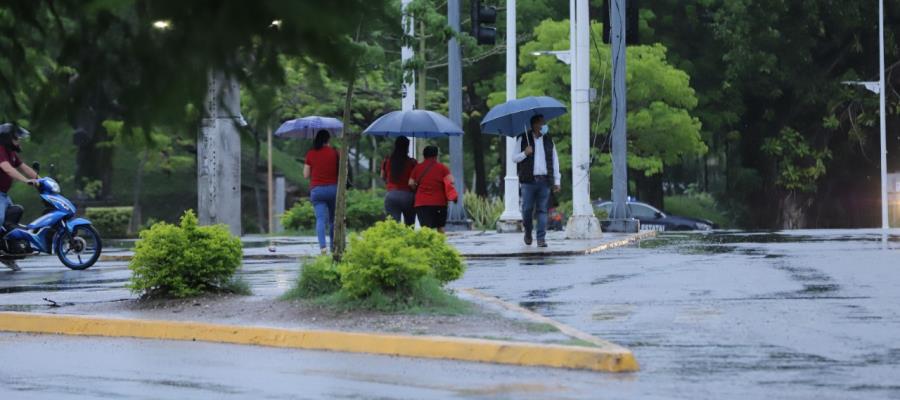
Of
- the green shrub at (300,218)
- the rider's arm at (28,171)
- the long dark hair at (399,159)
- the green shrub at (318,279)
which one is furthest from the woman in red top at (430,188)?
the green shrub at (300,218)

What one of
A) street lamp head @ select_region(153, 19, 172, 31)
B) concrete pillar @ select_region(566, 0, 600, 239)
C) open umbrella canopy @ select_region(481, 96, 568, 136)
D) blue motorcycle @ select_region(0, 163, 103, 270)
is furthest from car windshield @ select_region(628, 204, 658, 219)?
street lamp head @ select_region(153, 19, 172, 31)

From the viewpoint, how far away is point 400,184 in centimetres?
2080

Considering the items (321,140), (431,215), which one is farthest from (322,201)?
(431,215)

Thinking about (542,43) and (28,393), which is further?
(542,43)

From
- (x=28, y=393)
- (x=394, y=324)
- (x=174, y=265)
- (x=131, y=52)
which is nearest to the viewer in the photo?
(x=131, y=52)

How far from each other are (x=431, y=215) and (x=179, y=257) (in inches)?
265

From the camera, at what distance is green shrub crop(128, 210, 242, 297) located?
1384cm

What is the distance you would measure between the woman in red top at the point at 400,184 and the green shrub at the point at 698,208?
1638 inches

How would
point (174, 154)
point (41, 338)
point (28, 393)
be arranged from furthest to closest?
point (174, 154) → point (41, 338) → point (28, 393)

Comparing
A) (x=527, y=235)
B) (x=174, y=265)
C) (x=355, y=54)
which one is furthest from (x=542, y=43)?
(x=355, y=54)

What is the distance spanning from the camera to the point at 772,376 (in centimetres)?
956

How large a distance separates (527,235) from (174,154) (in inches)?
1098

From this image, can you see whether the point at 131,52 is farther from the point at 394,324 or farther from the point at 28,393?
the point at 394,324

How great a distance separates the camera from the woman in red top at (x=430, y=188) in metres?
20.2
